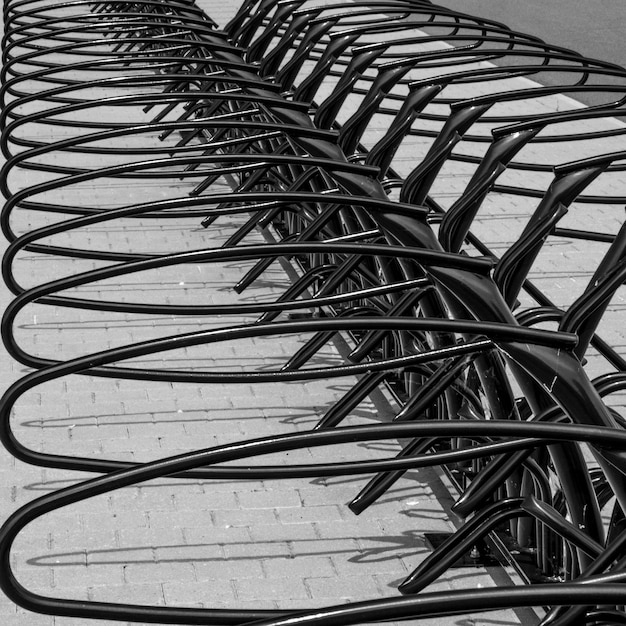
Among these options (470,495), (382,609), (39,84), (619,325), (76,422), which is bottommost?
(39,84)

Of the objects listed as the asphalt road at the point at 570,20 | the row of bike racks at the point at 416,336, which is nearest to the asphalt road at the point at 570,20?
the asphalt road at the point at 570,20

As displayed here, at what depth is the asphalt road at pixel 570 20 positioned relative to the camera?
441 inches

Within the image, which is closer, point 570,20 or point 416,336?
point 416,336

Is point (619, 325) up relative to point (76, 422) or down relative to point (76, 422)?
up

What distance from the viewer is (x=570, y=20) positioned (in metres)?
12.5

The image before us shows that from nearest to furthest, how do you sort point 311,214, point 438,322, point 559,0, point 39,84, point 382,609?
point 382,609
point 438,322
point 311,214
point 39,84
point 559,0

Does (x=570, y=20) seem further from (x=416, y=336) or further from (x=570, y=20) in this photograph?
(x=416, y=336)

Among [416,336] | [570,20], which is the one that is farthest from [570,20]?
[416,336]

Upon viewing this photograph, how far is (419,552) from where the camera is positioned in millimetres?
3553

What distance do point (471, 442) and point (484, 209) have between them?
3.82m

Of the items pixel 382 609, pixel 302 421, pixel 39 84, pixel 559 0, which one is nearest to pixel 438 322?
pixel 382 609

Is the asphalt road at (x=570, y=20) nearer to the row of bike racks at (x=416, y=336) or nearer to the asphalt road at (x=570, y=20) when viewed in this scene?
the asphalt road at (x=570, y=20)

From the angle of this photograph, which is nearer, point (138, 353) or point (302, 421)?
point (138, 353)

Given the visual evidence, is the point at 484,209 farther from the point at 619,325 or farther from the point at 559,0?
the point at 559,0
